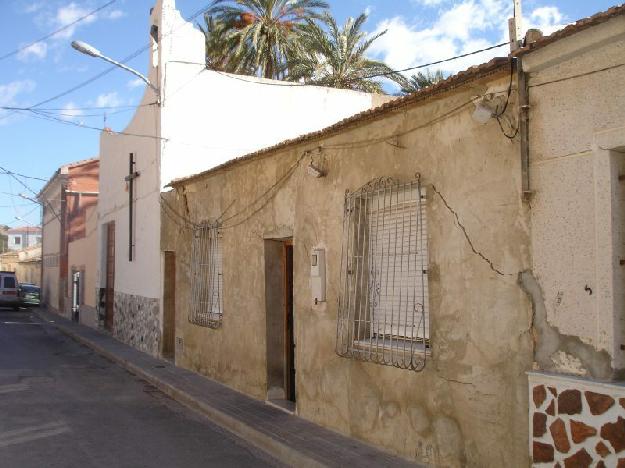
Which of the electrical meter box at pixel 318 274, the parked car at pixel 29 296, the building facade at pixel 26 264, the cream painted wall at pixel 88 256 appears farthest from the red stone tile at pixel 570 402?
the building facade at pixel 26 264

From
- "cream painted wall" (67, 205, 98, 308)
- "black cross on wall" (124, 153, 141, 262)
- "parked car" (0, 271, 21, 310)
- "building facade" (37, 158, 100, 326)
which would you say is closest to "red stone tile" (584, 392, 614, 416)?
"black cross on wall" (124, 153, 141, 262)

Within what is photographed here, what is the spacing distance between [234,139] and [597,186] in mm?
12689

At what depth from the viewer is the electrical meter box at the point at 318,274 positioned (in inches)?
308

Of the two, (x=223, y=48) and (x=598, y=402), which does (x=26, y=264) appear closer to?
(x=223, y=48)

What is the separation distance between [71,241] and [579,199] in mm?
28862

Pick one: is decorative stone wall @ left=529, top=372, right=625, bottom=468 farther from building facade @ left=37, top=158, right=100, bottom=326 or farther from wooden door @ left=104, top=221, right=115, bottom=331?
building facade @ left=37, top=158, right=100, bottom=326

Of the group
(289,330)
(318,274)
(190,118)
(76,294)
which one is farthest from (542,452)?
(76,294)

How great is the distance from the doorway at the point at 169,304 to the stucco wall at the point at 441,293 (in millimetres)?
5972

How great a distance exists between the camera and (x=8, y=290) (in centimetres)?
3450

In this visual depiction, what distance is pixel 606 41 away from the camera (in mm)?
4430

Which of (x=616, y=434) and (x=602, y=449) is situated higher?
(x=616, y=434)

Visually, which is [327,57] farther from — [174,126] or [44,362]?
[44,362]

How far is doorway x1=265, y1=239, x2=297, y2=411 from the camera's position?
9531 millimetres

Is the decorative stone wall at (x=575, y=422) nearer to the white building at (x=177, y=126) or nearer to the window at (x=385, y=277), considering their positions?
the window at (x=385, y=277)
